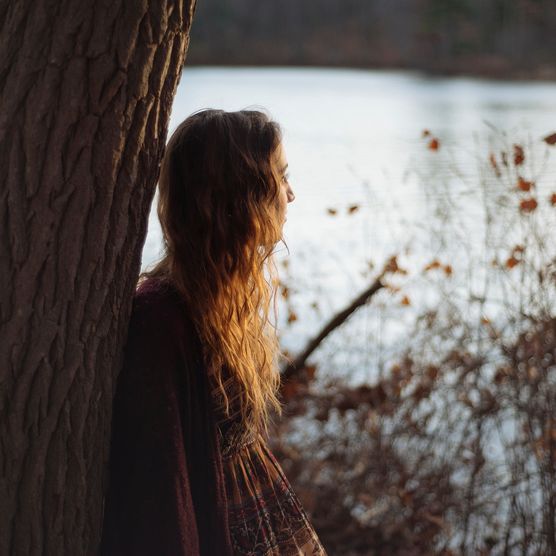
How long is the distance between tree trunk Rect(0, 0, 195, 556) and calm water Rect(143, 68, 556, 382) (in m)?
0.43

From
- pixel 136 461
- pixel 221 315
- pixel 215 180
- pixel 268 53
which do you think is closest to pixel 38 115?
pixel 215 180

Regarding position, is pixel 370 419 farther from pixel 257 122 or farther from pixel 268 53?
pixel 268 53

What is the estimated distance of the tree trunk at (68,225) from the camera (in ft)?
5.21

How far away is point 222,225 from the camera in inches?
73.0

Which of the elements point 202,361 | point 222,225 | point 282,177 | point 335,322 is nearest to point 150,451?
point 202,361

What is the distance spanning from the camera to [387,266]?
15.5 feet

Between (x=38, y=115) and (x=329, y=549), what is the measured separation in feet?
11.3

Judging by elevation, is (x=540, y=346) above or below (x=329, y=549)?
above

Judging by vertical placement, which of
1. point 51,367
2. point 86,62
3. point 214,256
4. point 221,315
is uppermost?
point 86,62

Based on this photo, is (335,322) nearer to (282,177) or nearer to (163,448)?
(282,177)

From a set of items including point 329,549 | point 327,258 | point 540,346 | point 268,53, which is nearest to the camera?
point 540,346

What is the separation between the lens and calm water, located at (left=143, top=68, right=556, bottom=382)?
541 centimetres

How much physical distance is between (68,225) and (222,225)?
1.15ft

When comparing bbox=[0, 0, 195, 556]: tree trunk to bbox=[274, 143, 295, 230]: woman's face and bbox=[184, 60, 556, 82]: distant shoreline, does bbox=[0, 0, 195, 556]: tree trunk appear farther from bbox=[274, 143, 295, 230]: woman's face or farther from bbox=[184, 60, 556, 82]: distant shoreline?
bbox=[184, 60, 556, 82]: distant shoreline
